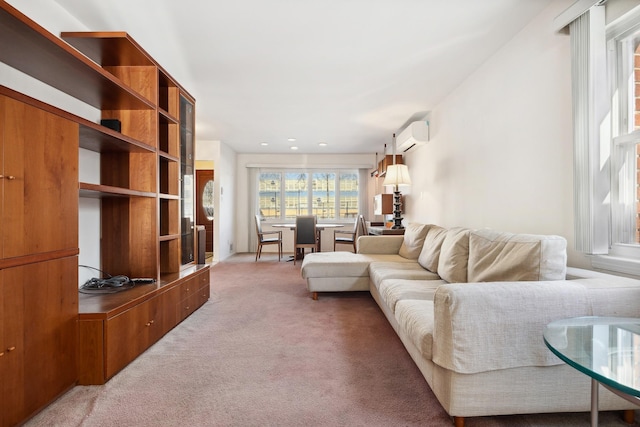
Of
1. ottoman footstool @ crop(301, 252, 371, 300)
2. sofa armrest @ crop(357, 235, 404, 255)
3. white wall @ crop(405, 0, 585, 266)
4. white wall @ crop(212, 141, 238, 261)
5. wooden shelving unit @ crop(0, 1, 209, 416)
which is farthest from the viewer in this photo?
white wall @ crop(212, 141, 238, 261)

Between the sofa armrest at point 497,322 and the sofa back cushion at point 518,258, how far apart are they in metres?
0.36

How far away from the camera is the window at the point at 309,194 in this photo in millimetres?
7992

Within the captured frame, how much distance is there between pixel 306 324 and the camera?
286cm

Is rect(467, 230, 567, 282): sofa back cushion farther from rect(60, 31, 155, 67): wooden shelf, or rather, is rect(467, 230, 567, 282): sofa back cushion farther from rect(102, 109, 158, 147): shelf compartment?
rect(60, 31, 155, 67): wooden shelf

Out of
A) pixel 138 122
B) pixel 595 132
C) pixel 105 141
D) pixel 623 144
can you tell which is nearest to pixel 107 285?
pixel 105 141

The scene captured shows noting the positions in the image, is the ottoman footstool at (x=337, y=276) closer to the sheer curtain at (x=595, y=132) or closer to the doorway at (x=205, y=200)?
the sheer curtain at (x=595, y=132)

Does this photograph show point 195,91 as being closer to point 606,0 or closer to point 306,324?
point 306,324

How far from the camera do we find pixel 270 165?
7.80 m

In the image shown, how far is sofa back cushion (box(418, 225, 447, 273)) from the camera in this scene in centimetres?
306

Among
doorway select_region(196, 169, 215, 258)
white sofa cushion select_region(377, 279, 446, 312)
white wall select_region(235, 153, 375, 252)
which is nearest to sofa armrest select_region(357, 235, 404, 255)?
white sofa cushion select_region(377, 279, 446, 312)

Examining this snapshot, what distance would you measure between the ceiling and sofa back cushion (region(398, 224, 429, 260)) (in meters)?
1.54

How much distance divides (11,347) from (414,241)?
129 inches

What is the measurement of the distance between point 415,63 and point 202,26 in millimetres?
1832

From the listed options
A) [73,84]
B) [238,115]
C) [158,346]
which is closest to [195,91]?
[238,115]
